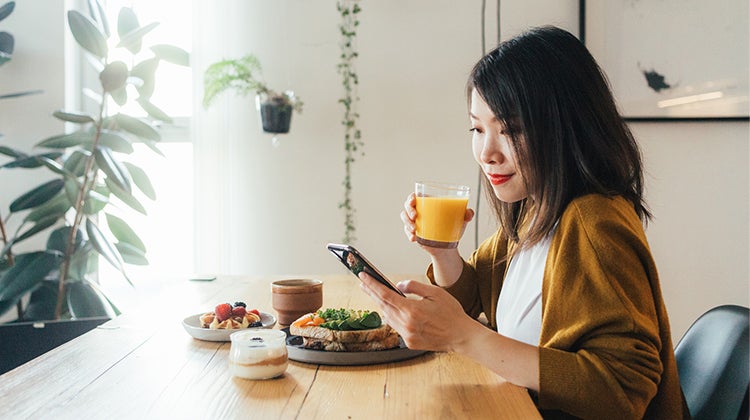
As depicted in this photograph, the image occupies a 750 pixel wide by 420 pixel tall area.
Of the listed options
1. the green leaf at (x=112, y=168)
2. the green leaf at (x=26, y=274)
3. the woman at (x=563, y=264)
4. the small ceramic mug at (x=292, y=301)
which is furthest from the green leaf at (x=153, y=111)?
the woman at (x=563, y=264)

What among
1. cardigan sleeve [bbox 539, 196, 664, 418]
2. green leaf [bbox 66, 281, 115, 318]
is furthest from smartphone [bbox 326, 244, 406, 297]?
green leaf [bbox 66, 281, 115, 318]

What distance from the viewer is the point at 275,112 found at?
8.31 feet

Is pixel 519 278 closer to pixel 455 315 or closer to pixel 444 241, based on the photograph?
pixel 444 241

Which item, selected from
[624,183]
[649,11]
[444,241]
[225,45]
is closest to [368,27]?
[225,45]

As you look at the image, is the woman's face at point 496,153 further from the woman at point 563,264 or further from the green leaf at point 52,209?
the green leaf at point 52,209

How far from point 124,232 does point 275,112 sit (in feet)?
2.56

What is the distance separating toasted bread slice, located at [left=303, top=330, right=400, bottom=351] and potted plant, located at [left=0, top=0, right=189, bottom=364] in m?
1.41

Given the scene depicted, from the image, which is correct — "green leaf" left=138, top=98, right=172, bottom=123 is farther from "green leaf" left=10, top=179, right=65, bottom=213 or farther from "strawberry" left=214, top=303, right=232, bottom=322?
"strawberry" left=214, top=303, right=232, bottom=322

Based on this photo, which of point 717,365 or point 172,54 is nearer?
point 717,365

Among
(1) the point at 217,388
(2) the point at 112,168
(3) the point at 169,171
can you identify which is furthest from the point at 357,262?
(3) the point at 169,171

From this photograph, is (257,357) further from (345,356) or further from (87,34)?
(87,34)

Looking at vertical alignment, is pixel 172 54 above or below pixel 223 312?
above

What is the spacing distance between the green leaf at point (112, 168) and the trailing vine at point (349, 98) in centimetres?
84

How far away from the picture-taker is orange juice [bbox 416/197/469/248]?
1.29 metres
